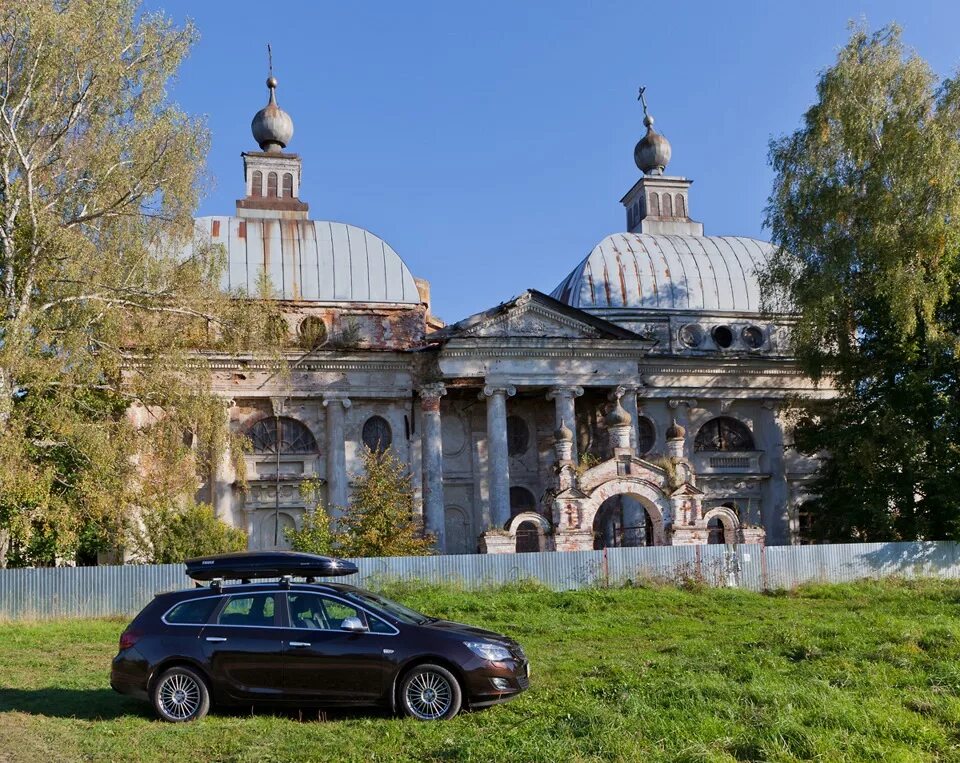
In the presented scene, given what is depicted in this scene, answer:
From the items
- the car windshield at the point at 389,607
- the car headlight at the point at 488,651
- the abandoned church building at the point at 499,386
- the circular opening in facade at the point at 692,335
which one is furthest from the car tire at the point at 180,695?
the circular opening in facade at the point at 692,335

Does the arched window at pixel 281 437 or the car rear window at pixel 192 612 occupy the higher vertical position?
the arched window at pixel 281 437

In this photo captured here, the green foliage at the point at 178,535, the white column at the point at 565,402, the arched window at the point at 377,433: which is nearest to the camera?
the green foliage at the point at 178,535

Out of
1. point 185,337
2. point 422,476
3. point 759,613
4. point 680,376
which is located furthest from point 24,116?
point 680,376

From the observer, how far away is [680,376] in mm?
33000

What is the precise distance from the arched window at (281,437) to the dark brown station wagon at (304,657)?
65.7ft

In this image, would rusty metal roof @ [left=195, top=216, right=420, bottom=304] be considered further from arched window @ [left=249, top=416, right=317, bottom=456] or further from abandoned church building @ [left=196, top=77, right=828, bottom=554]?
arched window @ [left=249, top=416, right=317, bottom=456]

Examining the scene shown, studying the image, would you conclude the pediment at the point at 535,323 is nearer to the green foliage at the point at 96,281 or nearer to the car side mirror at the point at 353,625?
the green foliage at the point at 96,281

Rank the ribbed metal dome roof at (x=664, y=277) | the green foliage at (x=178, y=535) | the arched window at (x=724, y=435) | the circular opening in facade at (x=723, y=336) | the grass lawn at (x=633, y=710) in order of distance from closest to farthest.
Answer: the grass lawn at (x=633, y=710) < the green foliage at (x=178, y=535) < the arched window at (x=724, y=435) < the circular opening in facade at (x=723, y=336) < the ribbed metal dome roof at (x=664, y=277)

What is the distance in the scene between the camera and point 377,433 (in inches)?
1226

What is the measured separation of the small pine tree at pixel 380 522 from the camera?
24.2 m

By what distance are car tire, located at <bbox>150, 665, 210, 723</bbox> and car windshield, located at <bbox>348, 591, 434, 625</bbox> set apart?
5.89ft

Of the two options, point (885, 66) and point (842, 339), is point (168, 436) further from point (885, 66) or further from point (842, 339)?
point (885, 66)

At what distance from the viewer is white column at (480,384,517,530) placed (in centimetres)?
2869

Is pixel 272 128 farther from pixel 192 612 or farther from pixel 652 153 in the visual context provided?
pixel 192 612
